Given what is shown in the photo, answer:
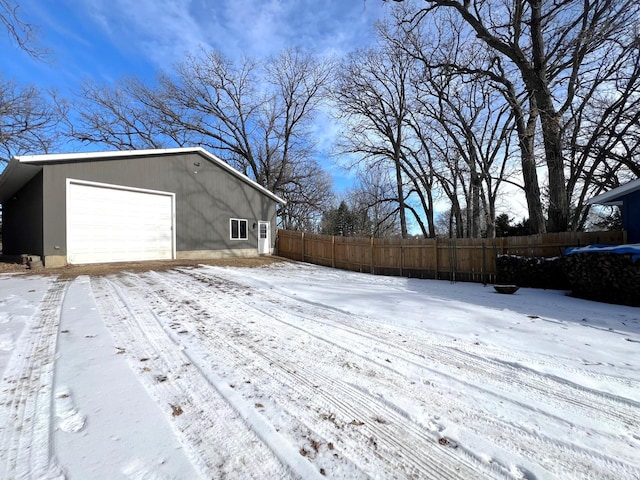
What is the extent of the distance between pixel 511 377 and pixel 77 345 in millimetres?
4592

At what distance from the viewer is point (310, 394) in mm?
2539

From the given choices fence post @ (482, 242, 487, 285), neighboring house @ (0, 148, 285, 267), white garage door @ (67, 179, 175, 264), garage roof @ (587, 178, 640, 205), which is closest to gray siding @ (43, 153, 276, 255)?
neighboring house @ (0, 148, 285, 267)

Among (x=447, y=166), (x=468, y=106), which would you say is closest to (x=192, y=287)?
(x=447, y=166)

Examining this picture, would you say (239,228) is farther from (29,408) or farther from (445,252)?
(29,408)


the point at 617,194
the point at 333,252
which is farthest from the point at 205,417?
the point at 333,252

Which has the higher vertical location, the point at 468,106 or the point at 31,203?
the point at 468,106

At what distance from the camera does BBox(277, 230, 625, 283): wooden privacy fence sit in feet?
29.9

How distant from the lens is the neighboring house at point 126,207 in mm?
10508

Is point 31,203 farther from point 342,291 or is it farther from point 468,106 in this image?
point 468,106

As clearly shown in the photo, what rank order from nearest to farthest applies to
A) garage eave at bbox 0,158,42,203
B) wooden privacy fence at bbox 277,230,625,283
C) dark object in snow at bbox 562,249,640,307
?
dark object in snow at bbox 562,249,640,307 → wooden privacy fence at bbox 277,230,625,283 → garage eave at bbox 0,158,42,203

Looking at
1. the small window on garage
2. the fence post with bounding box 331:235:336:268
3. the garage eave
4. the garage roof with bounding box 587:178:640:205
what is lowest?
the fence post with bounding box 331:235:336:268

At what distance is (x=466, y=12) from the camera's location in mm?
11359

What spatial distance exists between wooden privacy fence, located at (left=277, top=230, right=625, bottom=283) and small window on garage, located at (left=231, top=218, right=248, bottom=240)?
5.31m

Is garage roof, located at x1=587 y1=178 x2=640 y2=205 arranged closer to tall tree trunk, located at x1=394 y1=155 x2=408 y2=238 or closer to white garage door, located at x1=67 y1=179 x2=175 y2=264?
tall tree trunk, located at x1=394 y1=155 x2=408 y2=238
